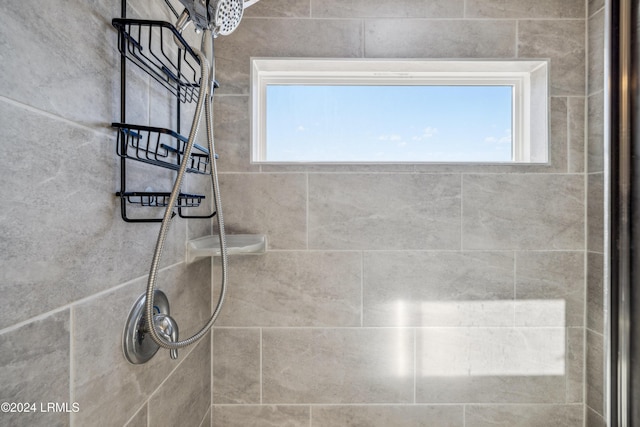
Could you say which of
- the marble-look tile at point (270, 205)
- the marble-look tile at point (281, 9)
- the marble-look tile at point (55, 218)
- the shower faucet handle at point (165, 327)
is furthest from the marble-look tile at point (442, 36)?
the shower faucet handle at point (165, 327)

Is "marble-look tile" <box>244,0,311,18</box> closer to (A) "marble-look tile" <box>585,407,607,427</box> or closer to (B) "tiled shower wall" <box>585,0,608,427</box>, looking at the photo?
(B) "tiled shower wall" <box>585,0,608,427</box>

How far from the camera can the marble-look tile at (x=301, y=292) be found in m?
1.15

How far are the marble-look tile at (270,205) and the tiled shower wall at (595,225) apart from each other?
1.02 metres

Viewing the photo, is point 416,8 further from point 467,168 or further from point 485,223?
point 485,223

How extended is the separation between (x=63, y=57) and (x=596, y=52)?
5.03 ft

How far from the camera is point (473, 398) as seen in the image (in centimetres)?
116

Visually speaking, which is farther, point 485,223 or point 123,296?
point 485,223

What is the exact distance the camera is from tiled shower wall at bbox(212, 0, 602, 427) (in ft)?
3.77

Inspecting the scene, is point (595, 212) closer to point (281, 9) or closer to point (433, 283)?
point (433, 283)

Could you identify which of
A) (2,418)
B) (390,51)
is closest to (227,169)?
(390,51)

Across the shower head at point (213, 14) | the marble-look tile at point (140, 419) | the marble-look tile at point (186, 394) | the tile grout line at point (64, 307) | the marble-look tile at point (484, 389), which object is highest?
the shower head at point (213, 14)

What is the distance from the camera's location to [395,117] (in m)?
1.27

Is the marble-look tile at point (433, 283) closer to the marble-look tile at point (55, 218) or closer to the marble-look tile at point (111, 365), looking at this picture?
the marble-look tile at point (111, 365)

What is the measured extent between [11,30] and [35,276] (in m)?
0.32
